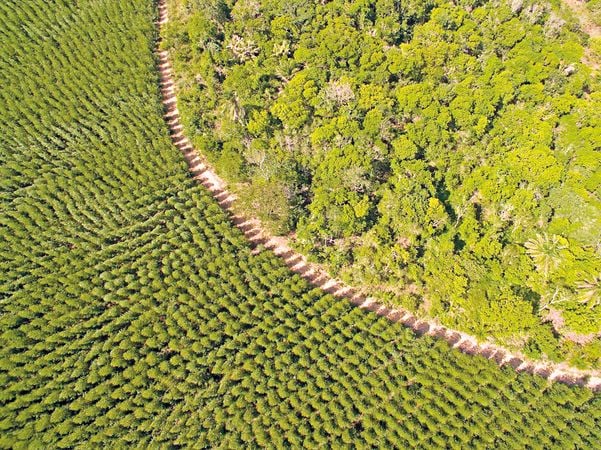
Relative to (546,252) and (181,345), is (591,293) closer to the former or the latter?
(546,252)

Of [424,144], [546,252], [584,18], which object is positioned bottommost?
[546,252]

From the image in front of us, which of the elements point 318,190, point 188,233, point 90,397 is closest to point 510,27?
point 318,190

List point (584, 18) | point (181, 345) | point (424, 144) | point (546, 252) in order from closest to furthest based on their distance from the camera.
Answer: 1. point (181, 345)
2. point (546, 252)
3. point (424, 144)
4. point (584, 18)

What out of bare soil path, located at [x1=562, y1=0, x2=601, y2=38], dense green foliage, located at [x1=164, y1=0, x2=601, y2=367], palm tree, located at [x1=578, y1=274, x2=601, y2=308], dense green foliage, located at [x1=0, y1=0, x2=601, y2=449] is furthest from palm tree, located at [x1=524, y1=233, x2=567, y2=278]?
bare soil path, located at [x1=562, y1=0, x2=601, y2=38]

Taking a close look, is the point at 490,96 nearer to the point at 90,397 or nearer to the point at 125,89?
the point at 125,89

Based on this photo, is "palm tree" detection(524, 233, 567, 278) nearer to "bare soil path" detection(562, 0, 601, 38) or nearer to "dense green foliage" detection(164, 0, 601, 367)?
"dense green foliage" detection(164, 0, 601, 367)

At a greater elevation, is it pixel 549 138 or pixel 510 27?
pixel 510 27

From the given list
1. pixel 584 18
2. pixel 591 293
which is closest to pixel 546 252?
pixel 591 293
